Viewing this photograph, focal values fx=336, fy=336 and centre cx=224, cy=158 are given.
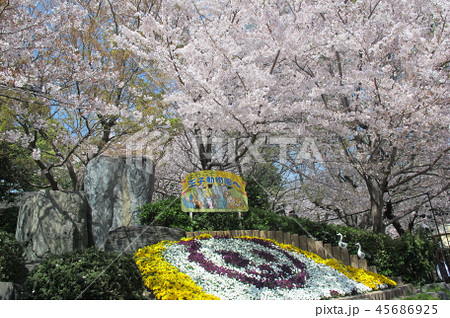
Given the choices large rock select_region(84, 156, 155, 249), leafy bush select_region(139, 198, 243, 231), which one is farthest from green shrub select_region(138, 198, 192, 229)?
large rock select_region(84, 156, 155, 249)

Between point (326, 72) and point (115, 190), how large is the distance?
6.72 metres

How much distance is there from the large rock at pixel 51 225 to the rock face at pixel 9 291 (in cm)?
336

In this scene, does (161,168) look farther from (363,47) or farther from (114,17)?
(363,47)

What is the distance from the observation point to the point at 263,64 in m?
9.55

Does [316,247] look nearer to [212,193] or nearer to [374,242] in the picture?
[374,242]

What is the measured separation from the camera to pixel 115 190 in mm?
8906

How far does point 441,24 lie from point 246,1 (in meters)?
4.85

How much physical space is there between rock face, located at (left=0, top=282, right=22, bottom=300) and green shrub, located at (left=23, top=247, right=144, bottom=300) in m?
0.24

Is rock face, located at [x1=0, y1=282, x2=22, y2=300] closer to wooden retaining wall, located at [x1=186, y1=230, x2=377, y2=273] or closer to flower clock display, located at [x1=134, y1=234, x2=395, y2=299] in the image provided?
flower clock display, located at [x1=134, y1=234, x2=395, y2=299]

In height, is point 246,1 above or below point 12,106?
above

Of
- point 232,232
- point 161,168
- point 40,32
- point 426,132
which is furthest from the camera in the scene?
point 161,168
